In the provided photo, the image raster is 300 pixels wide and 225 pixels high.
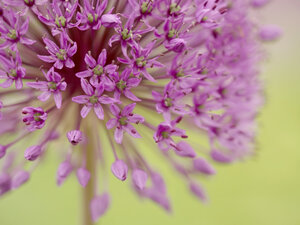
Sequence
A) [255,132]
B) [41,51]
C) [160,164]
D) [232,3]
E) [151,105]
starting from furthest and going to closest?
[160,164] < [255,132] < [232,3] < [151,105] < [41,51]

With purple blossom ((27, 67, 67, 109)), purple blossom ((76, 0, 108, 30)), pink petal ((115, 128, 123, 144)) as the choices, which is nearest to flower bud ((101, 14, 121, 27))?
purple blossom ((76, 0, 108, 30))

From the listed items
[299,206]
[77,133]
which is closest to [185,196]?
[299,206]

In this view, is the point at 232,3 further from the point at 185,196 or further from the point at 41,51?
the point at 185,196

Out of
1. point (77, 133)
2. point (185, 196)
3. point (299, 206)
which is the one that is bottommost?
point (185, 196)

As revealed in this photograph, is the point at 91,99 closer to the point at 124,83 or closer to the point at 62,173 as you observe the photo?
the point at 124,83

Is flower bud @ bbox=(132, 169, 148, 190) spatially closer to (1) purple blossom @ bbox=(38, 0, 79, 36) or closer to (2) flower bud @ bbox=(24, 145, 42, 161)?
(2) flower bud @ bbox=(24, 145, 42, 161)

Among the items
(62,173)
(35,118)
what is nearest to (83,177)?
(62,173)
